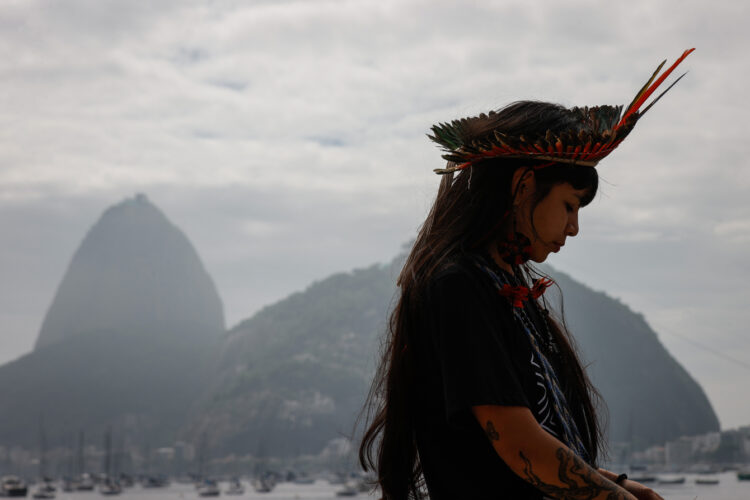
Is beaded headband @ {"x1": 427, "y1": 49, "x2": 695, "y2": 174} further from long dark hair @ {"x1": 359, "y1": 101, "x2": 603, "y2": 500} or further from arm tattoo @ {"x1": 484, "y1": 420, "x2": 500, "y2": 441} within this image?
arm tattoo @ {"x1": 484, "y1": 420, "x2": 500, "y2": 441}

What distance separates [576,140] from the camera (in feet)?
6.24

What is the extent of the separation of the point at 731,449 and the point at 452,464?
202561 mm

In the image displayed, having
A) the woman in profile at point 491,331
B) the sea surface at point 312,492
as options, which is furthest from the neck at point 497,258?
the sea surface at point 312,492

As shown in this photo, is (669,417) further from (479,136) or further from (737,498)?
(479,136)

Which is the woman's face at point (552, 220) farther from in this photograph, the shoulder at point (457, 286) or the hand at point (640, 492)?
the hand at point (640, 492)

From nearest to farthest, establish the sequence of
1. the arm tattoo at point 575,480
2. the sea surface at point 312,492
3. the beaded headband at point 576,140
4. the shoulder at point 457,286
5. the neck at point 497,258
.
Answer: the arm tattoo at point 575,480 → the shoulder at point 457,286 → the beaded headband at point 576,140 → the neck at point 497,258 → the sea surface at point 312,492

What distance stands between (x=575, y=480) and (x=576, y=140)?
65cm

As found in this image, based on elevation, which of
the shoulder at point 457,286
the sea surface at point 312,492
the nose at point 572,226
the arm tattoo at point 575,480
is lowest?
the sea surface at point 312,492

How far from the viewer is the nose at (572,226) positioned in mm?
1971

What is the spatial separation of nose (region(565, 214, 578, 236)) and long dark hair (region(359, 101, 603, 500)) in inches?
2.2

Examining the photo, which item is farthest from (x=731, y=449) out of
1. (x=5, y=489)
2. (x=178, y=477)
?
(x=5, y=489)

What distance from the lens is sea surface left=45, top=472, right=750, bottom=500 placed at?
354 ft

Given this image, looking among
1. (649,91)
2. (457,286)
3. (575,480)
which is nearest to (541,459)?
(575,480)

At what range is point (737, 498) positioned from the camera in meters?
87.7
